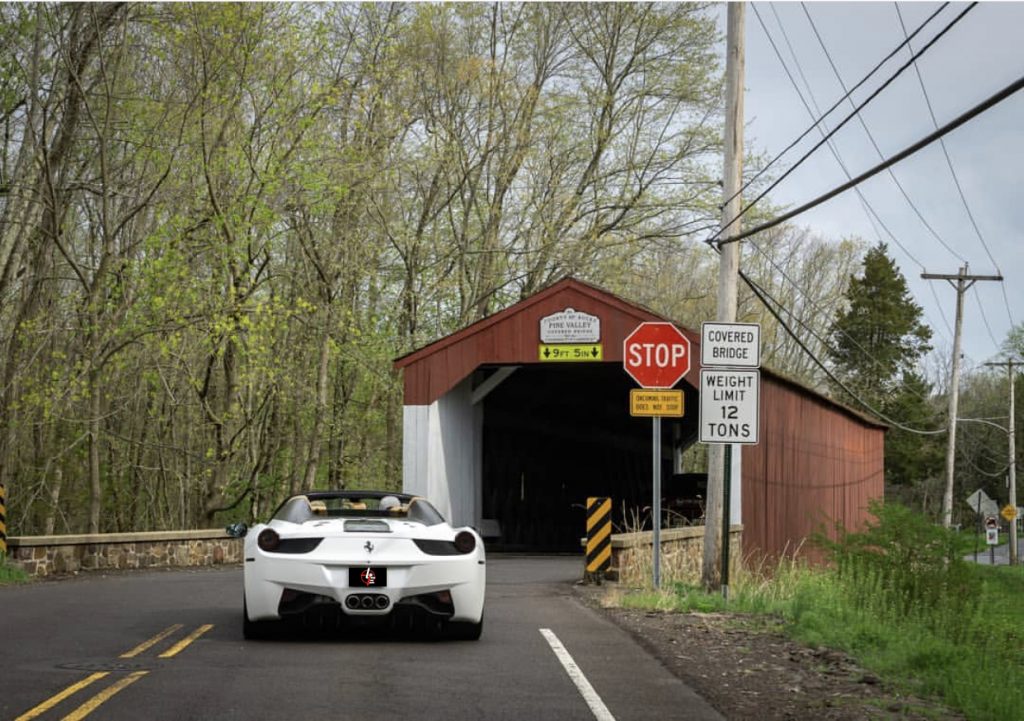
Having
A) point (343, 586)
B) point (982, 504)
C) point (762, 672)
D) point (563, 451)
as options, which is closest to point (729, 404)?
point (762, 672)

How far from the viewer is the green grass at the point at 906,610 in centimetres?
904

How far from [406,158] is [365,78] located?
13.3ft

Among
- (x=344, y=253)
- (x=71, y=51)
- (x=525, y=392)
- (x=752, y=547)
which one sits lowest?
(x=752, y=547)

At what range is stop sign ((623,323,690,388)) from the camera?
1773cm

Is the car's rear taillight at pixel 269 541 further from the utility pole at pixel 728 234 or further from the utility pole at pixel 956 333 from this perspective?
the utility pole at pixel 956 333

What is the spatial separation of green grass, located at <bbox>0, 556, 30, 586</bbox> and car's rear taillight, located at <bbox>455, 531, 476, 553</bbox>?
9447 mm

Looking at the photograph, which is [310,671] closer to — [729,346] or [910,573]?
[910,573]

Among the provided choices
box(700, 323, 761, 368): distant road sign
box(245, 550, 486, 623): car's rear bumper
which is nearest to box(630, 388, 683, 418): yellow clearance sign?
box(700, 323, 761, 368): distant road sign

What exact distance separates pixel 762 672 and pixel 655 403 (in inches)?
274

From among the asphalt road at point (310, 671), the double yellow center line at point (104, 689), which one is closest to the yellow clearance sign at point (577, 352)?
the asphalt road at point (310, 671)

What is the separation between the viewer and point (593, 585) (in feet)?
56.3

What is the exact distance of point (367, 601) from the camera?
9.79 metres

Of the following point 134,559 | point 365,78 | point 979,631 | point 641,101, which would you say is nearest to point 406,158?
point 365,78

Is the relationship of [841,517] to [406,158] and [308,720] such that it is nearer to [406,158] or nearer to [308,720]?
[406,158]
